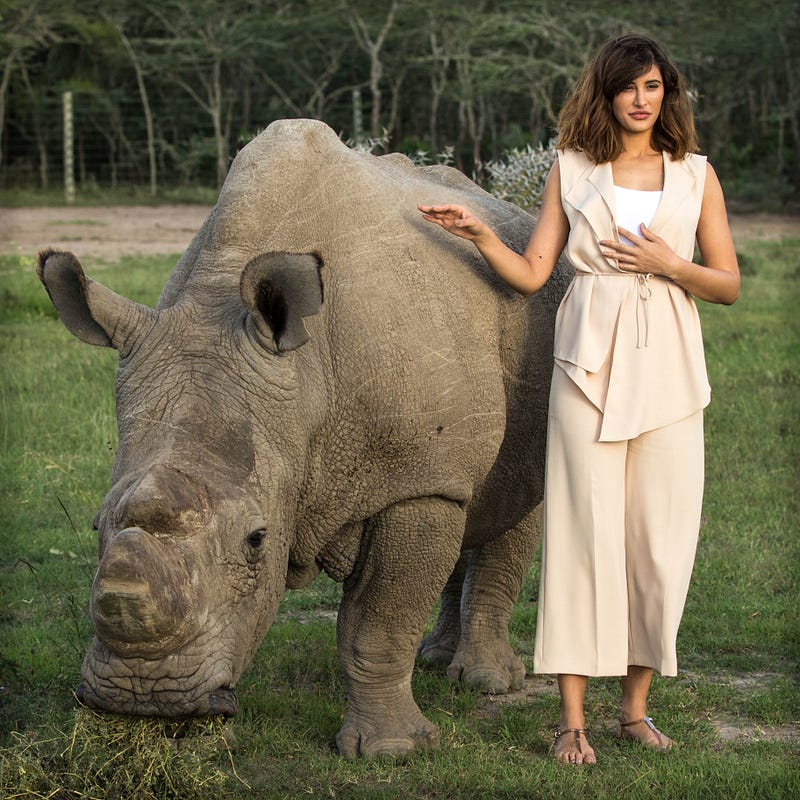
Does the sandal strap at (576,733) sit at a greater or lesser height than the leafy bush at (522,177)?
lesser

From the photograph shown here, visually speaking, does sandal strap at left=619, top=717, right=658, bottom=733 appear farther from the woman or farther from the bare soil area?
the bare soil area

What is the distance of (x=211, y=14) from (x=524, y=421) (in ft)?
96.0

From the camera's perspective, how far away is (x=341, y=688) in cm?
625

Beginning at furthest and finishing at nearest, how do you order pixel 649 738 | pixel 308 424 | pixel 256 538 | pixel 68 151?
pixel 68 151
pixel 649 738
pixel 308 424
pixel 256 538

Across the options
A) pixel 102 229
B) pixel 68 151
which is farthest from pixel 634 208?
pixel 68 151

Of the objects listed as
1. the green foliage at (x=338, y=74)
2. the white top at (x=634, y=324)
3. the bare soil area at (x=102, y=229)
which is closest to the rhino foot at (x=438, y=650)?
the white top at (x=634, y=324)

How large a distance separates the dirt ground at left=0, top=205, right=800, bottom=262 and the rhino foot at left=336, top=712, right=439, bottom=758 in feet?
46.3

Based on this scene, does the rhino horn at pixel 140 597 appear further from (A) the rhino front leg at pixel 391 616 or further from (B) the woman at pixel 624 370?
(B) the woman at pixel 624 370

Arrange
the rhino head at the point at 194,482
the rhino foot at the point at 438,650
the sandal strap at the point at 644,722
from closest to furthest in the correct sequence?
the rhino head at the point at 194,482 → the sandal strap at the point at 644,722 → the rhino foot at the point at 438,650

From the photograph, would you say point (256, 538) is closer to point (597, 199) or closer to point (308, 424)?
point (308, 424)

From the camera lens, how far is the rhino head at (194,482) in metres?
4.16

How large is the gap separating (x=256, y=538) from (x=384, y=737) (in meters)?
1.27

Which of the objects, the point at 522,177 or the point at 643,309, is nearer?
the point at 643,309

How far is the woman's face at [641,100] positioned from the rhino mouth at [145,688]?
2.55 m
